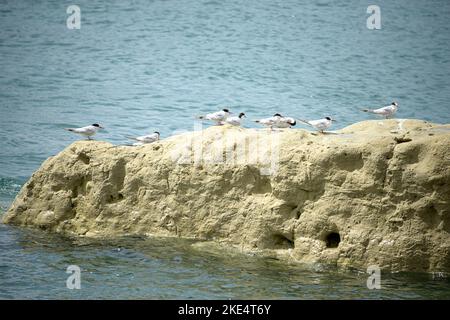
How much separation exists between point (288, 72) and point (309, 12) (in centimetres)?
1009

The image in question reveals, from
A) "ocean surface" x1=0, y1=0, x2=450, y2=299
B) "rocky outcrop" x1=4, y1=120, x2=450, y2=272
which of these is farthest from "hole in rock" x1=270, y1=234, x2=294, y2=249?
"ocean surface" x1=0, y1=0, x2=450, y2=299

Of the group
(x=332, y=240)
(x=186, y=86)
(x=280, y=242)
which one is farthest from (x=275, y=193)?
(x=186, y=86)

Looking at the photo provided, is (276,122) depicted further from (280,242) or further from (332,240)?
(332,240)

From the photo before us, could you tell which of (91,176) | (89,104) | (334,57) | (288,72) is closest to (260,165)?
(91,176)

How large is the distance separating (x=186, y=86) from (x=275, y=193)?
2020cm

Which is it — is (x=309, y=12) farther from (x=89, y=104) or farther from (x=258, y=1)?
(x=89, y=104)

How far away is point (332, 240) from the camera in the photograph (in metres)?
13.4

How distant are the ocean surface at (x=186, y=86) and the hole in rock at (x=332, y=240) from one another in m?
0.51

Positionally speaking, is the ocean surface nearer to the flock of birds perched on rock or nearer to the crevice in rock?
the crevice in rock

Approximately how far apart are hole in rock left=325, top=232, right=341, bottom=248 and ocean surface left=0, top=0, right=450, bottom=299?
0.51 meters

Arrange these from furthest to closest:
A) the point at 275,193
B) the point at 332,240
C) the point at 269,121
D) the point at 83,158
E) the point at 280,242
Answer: the point at 83,158
the point at 269,121
the point at 280,242
the point at 275,193
the point at 332,240

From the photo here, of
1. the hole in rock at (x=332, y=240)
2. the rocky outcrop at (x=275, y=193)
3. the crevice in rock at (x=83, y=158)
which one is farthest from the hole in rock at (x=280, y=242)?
the crevice in rock at (x=83, y=158)

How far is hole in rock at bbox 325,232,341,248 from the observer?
13.3 meters

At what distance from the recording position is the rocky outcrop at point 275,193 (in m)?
12.8
